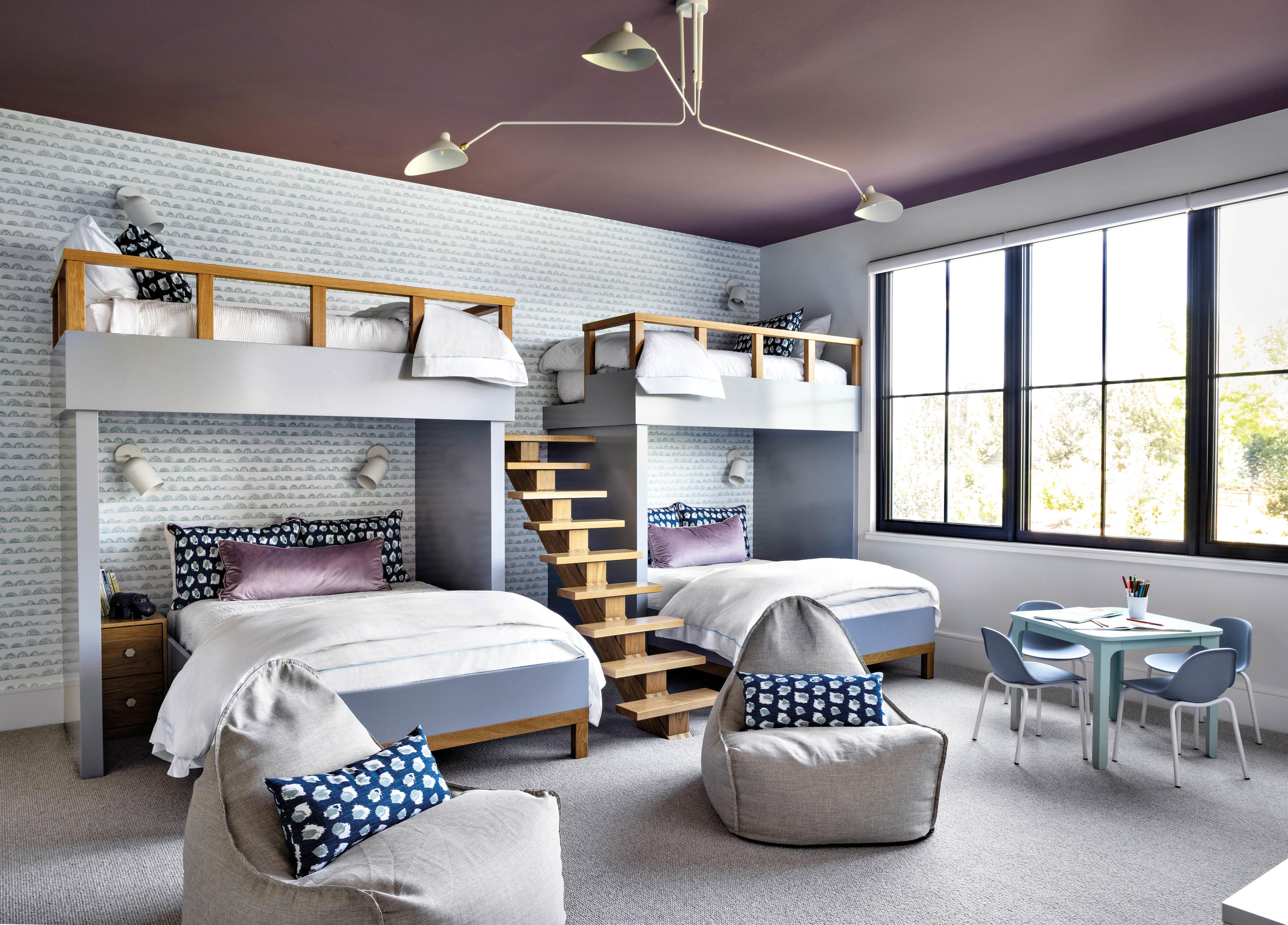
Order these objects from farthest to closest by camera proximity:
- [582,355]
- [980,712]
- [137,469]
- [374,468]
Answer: [582,355] → [374,468] → [137,469] → [980,712]

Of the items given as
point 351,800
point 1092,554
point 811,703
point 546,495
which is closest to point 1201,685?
point 1092,554

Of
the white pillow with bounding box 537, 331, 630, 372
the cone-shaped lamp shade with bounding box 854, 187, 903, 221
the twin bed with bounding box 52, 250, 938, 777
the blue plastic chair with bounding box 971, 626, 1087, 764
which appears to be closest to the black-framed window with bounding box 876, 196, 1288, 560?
the twin bed with bounding box 52, 250, 938, 777

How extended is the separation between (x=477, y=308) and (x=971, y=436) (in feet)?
9.93

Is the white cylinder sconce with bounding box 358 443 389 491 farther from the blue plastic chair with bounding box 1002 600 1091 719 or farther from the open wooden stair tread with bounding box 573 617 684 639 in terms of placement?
the blue plastic chair with bounding box 1002 600 1091 719

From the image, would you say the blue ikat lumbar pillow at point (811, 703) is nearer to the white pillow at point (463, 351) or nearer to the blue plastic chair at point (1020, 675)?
the blue plastic chair at point (1020, 675)

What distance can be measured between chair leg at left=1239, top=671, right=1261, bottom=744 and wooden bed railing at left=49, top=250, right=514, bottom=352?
3.58 m

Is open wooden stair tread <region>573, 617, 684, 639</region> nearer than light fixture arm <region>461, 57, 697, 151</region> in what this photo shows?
No

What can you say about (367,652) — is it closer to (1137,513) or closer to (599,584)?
(599,584)

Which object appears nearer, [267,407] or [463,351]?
[267,407]

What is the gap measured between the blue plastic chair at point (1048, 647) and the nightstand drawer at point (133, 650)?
12.5 ft

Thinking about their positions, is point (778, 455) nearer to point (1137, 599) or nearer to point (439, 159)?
point (1137, 599)

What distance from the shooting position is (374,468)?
15.6ft

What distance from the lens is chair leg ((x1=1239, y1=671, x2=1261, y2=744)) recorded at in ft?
11.6

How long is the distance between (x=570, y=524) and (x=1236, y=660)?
288 cm
